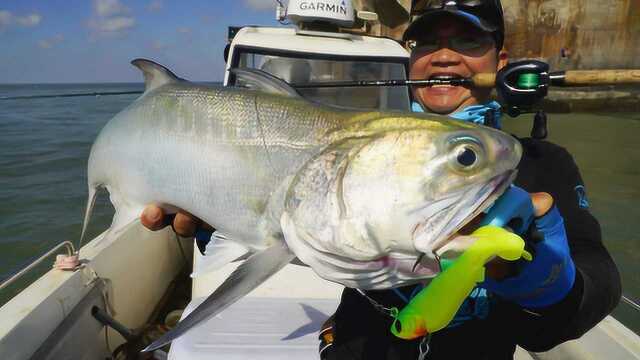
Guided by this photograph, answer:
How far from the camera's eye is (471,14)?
202 centimetres

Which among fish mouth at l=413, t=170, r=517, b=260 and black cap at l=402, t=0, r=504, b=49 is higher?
black cap at l=402, t=0, r=504, b=49

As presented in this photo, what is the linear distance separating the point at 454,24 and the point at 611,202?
28.7 feet

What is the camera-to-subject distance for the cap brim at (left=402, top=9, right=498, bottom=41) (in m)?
1.97

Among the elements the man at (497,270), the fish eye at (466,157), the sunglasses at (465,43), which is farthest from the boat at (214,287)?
the sunglasses at (465,43)

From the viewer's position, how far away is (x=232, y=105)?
5.25ft

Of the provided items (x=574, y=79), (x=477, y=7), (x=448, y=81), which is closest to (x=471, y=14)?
(x=477, y=7)

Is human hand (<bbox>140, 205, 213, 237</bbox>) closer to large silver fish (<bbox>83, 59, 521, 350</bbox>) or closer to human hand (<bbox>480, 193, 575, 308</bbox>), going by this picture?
large silver fish (<bbox>83, 59, 521, 350</bbox>)

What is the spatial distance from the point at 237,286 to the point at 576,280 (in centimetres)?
101

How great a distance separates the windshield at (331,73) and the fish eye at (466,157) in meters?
2.95

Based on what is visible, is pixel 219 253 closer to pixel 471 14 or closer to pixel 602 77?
pixel 471 14

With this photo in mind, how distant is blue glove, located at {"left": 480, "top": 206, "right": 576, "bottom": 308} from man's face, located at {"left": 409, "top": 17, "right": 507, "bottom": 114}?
84 cm

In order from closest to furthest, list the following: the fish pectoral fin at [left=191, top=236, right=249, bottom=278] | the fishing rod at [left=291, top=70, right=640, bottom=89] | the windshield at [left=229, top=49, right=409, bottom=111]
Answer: the fish pectoral fin at [left=191, top=236, right=249, bottom=278] → the fishing rod at [left=291, top=70, right=640, bottom=89] → the windshield at [left=229, top=49, right=409, bottom=111]

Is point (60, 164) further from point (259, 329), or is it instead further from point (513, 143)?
point (513, 143)

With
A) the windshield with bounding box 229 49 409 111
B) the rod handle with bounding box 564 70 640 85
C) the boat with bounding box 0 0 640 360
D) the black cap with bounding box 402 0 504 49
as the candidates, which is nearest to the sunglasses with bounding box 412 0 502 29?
the black cap with bounding box 402 0 504 49
